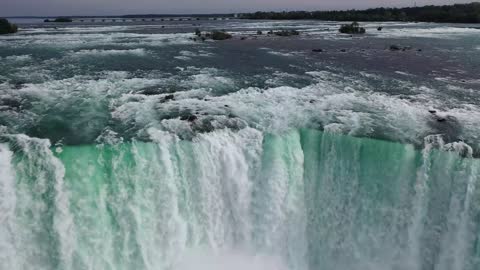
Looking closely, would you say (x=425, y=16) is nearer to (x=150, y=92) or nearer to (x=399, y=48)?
(x=399, y=48)

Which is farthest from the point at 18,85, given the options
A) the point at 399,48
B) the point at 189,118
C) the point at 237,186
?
the point at 399,48

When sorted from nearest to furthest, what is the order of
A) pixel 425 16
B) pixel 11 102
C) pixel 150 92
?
pixel 11 102 < pixel 150 92 < pixel 425 16

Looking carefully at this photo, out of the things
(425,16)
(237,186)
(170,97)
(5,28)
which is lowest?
(237,186)

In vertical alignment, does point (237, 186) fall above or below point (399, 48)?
below

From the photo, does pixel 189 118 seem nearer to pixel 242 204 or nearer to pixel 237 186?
pixel 237 186

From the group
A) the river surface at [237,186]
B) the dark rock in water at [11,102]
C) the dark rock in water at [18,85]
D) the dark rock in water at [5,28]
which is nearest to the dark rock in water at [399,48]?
the river surface at [237,186]

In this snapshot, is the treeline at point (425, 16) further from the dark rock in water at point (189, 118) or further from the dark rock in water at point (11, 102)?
the dark rock in water at point (11, 102)

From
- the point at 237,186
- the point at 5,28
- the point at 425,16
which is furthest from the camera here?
the point at 425,16

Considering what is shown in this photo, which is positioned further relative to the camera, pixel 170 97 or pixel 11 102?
pixel 170 97

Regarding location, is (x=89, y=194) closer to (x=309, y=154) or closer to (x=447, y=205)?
(x=309, y=154)

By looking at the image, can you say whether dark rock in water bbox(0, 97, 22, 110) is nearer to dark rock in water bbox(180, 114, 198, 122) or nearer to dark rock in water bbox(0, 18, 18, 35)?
dark rock in water bbox(180, 114, 198, 122)
